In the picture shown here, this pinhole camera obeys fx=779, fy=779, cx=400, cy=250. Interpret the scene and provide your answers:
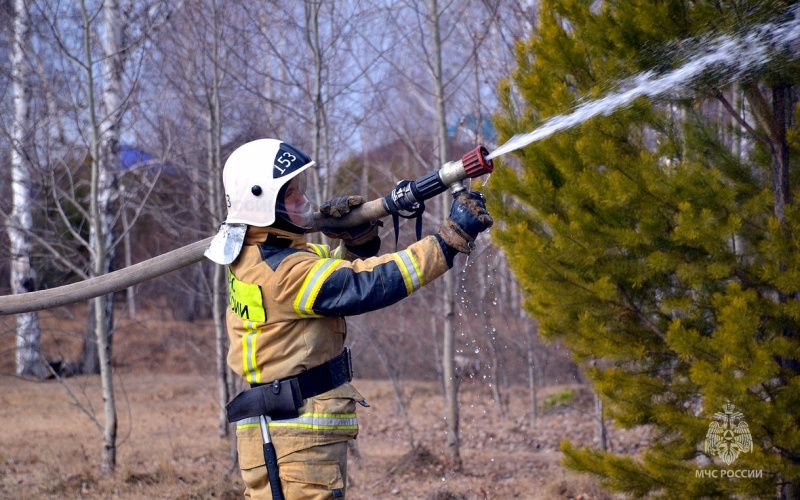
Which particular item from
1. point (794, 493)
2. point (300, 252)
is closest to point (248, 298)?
point (300, 252)

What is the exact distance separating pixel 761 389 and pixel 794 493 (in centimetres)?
58

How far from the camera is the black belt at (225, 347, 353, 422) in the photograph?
3414 mm

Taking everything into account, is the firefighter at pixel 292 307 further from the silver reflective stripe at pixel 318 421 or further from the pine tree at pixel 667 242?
the pine tree at pixel 667 242

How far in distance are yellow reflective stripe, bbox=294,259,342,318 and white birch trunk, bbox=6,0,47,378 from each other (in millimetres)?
4321

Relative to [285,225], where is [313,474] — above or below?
below

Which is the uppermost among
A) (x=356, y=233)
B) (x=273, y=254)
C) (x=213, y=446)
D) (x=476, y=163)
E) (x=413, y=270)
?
(x=476, y=163)

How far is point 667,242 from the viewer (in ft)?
15.0

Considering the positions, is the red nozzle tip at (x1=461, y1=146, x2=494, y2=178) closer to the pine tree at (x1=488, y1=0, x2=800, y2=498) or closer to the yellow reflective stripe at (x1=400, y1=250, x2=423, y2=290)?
the yellow reflective stripe at (x1=400, y1=250, x2=423, y2=290)

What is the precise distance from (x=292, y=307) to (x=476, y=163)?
1.02 meters

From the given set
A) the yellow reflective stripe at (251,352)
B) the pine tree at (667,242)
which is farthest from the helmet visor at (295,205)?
the pine tree at (667,242)

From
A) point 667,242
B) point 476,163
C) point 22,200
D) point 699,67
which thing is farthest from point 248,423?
point 22,200

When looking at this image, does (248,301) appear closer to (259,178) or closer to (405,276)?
(259,178)

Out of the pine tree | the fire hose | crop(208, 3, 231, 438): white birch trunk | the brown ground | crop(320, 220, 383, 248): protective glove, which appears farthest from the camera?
crop(208, 3, 231, 438): white birch trunk

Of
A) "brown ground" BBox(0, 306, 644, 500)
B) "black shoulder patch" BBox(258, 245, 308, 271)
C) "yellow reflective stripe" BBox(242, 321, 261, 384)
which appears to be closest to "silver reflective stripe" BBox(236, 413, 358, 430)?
"yellow reflective stripe" BBox(242, 321, 261, 384)
